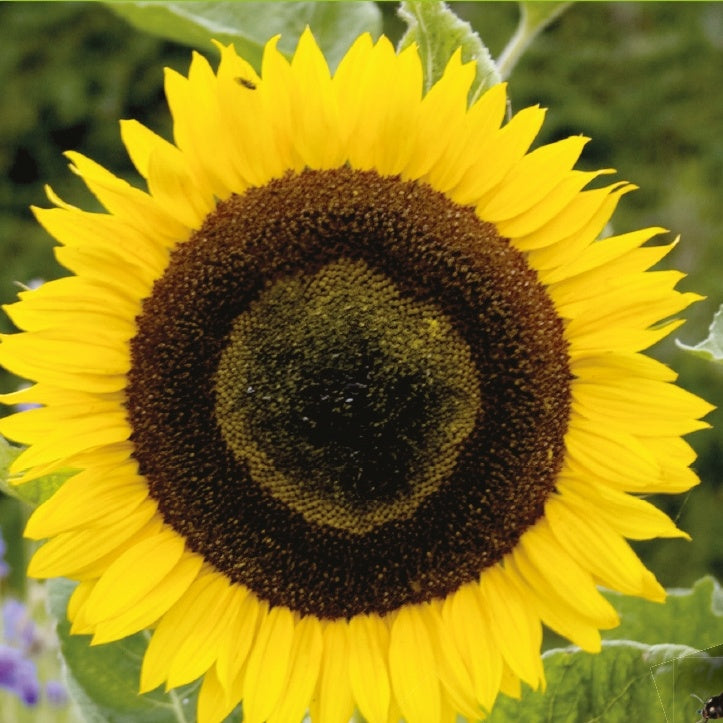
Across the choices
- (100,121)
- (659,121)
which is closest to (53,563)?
(100,121)

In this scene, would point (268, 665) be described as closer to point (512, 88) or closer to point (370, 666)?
point (370, 666)

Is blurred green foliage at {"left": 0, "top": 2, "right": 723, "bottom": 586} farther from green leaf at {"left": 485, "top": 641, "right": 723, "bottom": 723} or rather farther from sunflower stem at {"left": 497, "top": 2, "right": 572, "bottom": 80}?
green leaf at {"left": 485, "top": 641, "right": 723, "bottom": 723}

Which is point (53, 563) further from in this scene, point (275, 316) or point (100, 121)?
point (100, 121)

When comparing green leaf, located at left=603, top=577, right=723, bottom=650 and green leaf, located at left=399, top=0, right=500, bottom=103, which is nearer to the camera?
green leaf, located at left=399, top=0, right=500, bottom=103

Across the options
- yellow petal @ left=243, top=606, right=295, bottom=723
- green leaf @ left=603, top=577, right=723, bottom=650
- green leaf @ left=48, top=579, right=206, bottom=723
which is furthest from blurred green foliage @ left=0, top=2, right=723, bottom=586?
yellow petal @ left=243, top=606, right=295, bottom=723

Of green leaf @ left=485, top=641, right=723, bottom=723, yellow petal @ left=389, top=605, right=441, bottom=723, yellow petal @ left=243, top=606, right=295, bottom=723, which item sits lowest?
yellow petal @ left=243, top=606, right=295, bottom=723
